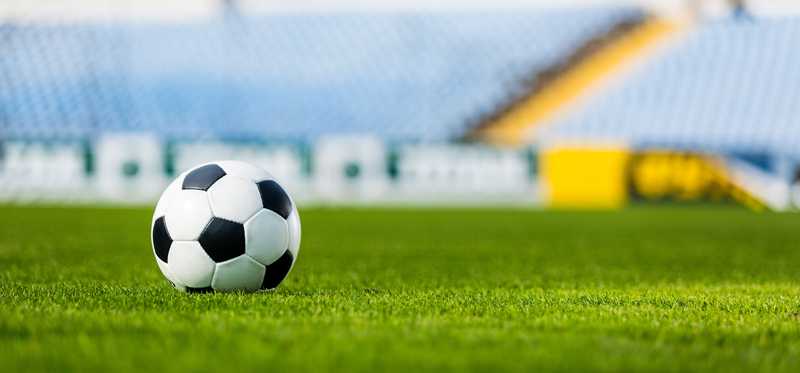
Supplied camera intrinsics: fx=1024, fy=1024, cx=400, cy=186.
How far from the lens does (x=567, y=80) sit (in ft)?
80.8

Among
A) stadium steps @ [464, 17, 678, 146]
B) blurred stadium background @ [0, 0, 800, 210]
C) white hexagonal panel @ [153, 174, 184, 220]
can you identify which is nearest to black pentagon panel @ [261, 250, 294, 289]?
white hexagonal panel @ [153, 174, 184, 220]

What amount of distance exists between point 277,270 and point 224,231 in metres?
0.31

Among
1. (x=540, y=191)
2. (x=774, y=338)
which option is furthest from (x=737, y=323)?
(x=540, y=191)

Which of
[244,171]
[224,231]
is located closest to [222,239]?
[224,231]

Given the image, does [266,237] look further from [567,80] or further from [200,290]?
[567,80]

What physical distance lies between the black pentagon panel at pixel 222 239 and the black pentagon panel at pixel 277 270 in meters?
0.18

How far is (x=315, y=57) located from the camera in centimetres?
2536

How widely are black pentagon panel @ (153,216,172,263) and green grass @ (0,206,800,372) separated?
183mm

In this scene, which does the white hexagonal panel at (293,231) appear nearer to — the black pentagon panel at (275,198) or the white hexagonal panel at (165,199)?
the black pentagon panel at (275,198)

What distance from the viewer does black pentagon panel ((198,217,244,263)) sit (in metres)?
4.26

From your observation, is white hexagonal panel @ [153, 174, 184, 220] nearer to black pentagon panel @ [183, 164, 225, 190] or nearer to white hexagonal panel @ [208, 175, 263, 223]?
black pentagon panel @ [183, 164, 225, 190]

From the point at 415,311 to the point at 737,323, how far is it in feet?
3.90

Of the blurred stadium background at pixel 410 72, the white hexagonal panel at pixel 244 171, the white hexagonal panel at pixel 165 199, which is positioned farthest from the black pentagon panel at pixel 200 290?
the blurred stadium background at pixel 410 72

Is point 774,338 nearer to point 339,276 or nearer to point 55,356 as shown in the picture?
point 55,356
